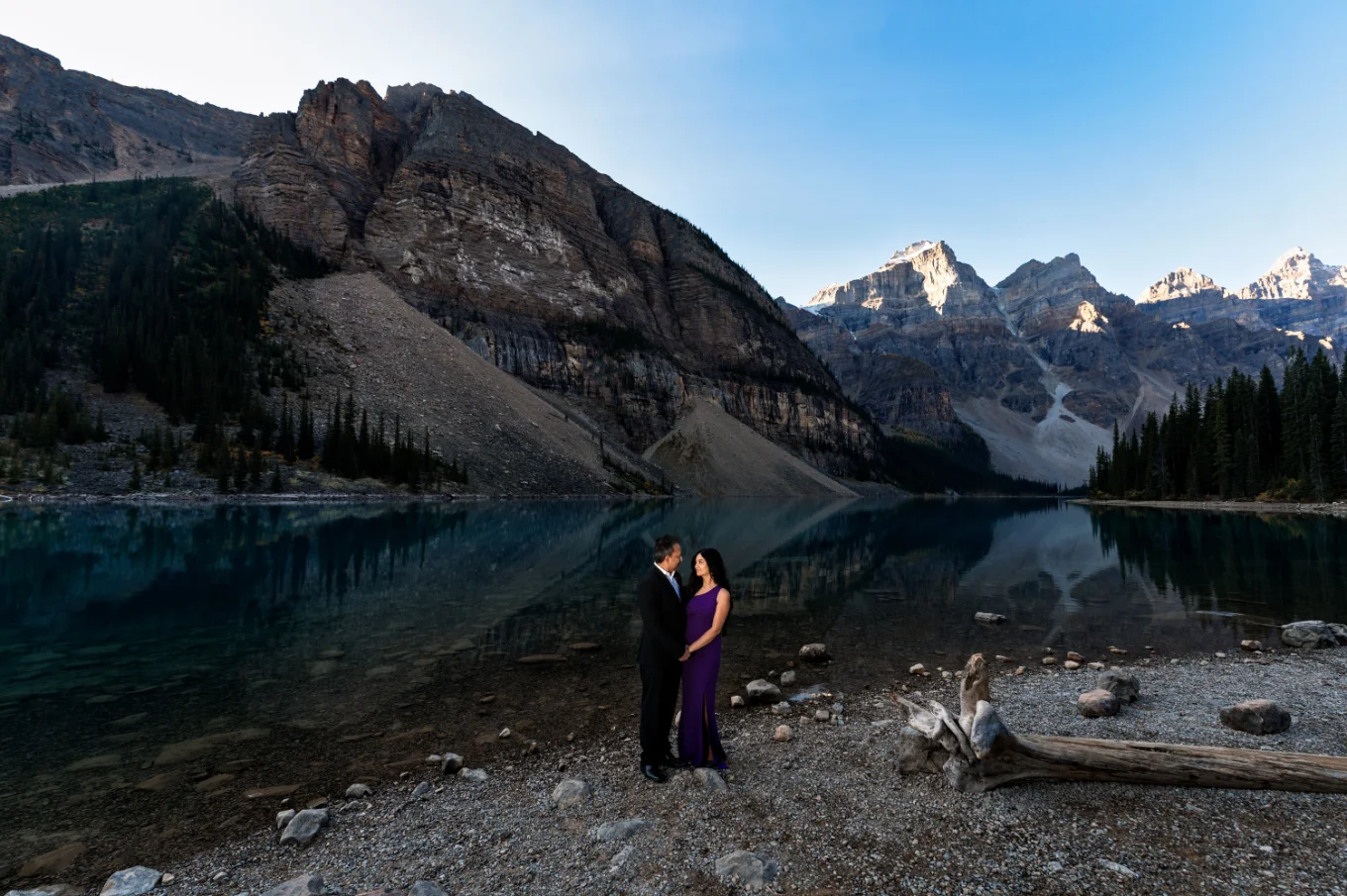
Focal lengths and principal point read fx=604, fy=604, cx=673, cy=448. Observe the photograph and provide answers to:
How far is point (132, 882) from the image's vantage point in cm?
555

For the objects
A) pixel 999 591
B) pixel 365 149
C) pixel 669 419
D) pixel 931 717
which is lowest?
pixel 999 591

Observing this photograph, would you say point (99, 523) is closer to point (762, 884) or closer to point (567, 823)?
point (567, 823)

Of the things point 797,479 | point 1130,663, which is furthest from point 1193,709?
point 797,479

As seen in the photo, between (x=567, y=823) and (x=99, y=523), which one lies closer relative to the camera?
(x=567, y=823)

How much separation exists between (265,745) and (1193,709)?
14873 millimetres

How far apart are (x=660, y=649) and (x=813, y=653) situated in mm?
8128

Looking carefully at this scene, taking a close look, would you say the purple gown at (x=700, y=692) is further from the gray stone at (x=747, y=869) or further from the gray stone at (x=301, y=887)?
the gray stone at (x=301, y=887)

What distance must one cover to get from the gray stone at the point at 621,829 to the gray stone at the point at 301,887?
2479mm

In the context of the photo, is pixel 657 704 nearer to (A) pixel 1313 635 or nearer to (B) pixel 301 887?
(B) pixel 301 887

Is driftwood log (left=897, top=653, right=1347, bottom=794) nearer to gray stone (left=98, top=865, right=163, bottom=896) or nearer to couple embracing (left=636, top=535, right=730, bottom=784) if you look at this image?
couple embracing (left=636, top=535, right=730, bottom=784)

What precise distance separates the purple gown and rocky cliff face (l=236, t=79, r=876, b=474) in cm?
11784

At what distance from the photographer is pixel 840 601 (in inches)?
845

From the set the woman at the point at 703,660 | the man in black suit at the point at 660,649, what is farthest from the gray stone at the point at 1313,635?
the man in black suit at the point at 660,649

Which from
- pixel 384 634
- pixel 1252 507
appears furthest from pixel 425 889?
pixel 1252 507
